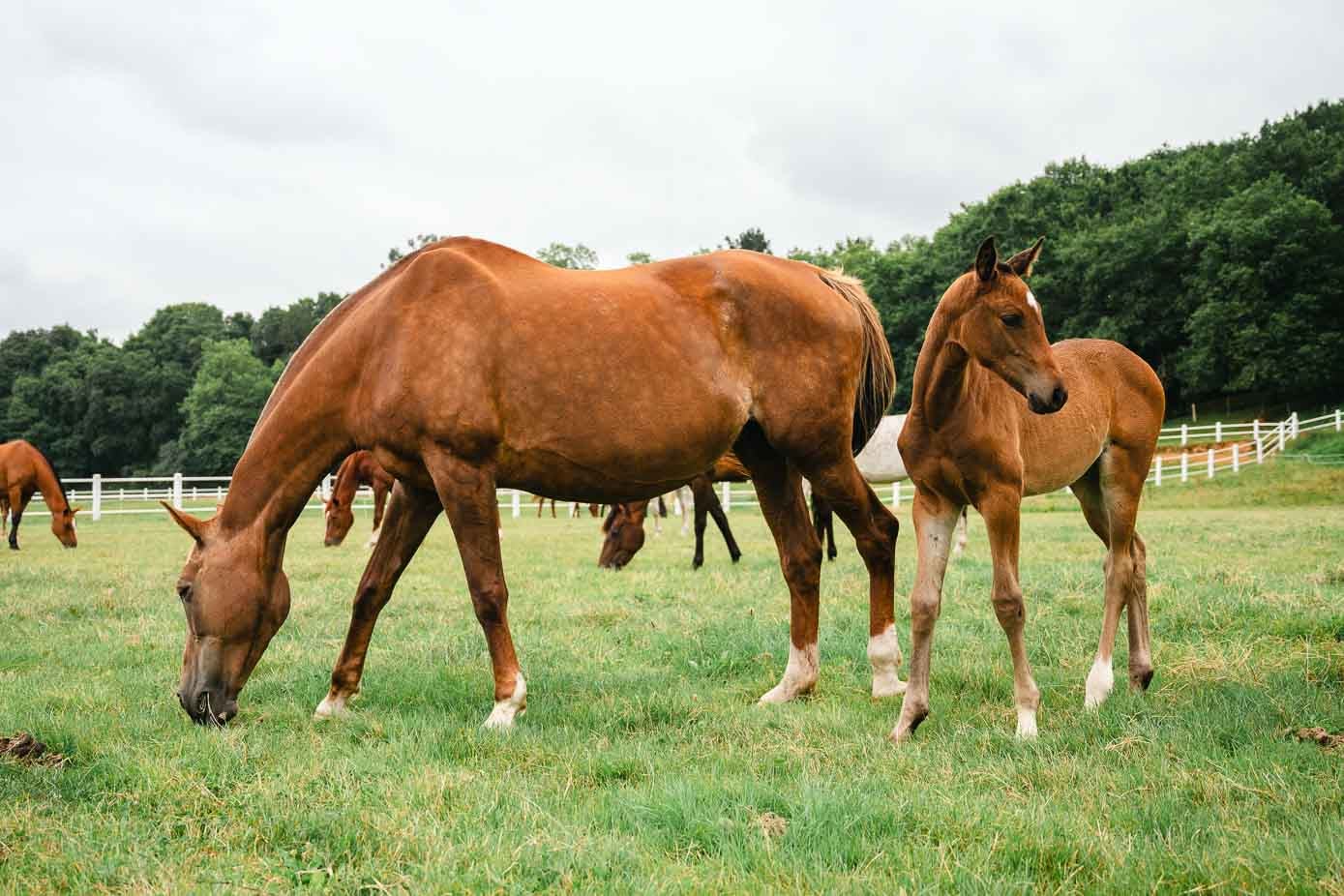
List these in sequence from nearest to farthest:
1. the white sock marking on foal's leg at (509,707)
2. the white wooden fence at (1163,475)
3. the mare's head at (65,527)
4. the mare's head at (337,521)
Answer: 1. the white sock marking on foal's leg at (509,707)
2. the mare's head at (337,521)
3. the mare's head at (65,527)
4. the white wooden fence at (1163,475)

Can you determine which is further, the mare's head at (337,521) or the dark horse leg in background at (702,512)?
the mare's head at (337,521)

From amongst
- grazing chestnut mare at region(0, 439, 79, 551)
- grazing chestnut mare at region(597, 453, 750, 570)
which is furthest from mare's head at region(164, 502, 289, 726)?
grazing chestnut mare at region(0, 439, 79, 551)

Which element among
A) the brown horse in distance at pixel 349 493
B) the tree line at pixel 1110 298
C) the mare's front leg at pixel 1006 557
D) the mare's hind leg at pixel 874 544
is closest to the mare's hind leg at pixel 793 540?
the mare's hind leg at pixel 874 544

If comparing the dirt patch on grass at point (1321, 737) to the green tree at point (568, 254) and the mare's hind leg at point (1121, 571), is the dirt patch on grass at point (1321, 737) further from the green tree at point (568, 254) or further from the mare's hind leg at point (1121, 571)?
the green tree at point (568, 254)

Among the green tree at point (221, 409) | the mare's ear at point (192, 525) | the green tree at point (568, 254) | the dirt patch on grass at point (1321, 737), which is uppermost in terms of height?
the green tree at point (568, 254)

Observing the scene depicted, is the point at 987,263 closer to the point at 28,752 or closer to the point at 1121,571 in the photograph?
the point at 1121,571

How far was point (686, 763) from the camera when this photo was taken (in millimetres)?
3783

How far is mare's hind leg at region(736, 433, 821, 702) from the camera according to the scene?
5.33 metres

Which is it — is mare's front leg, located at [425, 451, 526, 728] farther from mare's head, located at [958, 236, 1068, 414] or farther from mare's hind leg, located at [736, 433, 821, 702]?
mare's head, located at [958, 236, 1068, 414]

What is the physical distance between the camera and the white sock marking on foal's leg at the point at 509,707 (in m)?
4.47

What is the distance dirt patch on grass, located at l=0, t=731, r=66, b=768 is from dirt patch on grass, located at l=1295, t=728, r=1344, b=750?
5.09 metres

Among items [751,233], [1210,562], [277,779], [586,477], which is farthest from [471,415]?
[751,233]

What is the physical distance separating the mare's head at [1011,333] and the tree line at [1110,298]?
25.7 m

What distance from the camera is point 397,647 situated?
6500 mm
